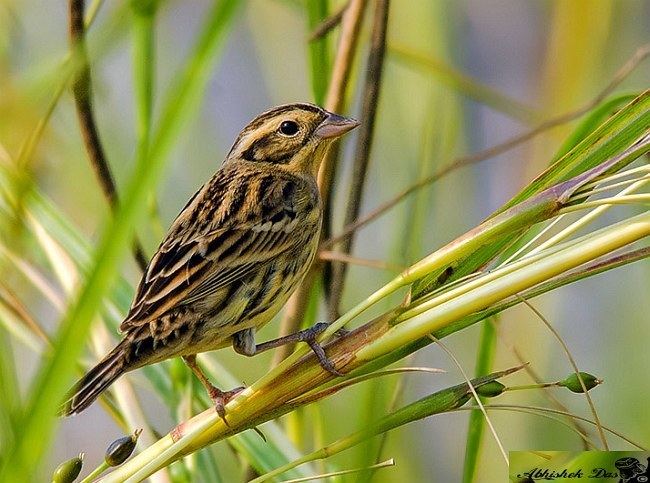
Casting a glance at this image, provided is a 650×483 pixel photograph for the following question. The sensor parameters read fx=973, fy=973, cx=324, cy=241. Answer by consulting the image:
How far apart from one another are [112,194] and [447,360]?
0.99m

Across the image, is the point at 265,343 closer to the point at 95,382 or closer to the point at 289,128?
the point at 95,382

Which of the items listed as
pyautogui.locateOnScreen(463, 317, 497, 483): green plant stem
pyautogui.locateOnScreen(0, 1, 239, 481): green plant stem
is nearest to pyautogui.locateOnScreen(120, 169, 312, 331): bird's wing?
pyautogui.locateOnScreen(463, 317, 497, 483): green plant stem

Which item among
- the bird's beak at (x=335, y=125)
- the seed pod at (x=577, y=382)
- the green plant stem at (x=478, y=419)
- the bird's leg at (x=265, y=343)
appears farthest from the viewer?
the bird's beak at (x=335, y=125)

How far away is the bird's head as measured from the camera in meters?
1.86

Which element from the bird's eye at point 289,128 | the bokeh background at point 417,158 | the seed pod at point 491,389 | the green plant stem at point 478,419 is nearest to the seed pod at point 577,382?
the seed pod at point 491,389

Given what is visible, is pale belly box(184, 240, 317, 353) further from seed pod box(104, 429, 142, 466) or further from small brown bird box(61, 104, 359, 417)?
seed pod box(104, 429, 142, 466)

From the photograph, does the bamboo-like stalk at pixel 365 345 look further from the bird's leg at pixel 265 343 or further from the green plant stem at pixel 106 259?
the green plant stem at pixel 106 259

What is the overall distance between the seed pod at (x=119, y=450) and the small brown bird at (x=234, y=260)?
0.25m

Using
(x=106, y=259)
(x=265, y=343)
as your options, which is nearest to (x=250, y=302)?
(x=265, y=343)

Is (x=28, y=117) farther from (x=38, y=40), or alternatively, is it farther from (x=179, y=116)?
(x=179, y=116)

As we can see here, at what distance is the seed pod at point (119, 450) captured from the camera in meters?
1.02

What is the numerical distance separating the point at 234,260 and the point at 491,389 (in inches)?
27.2

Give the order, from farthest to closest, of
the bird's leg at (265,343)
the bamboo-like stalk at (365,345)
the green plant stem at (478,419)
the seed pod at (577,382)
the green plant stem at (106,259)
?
1. the bird's leg at (265,343)
2. the green plant stem at (478,419)
3. the seed pod at (577,382)
4. the bamboo-like stalk at (365,345)
5. the green plant stem at (106,259)

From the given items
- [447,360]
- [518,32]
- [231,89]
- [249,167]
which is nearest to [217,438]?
[249,167]
